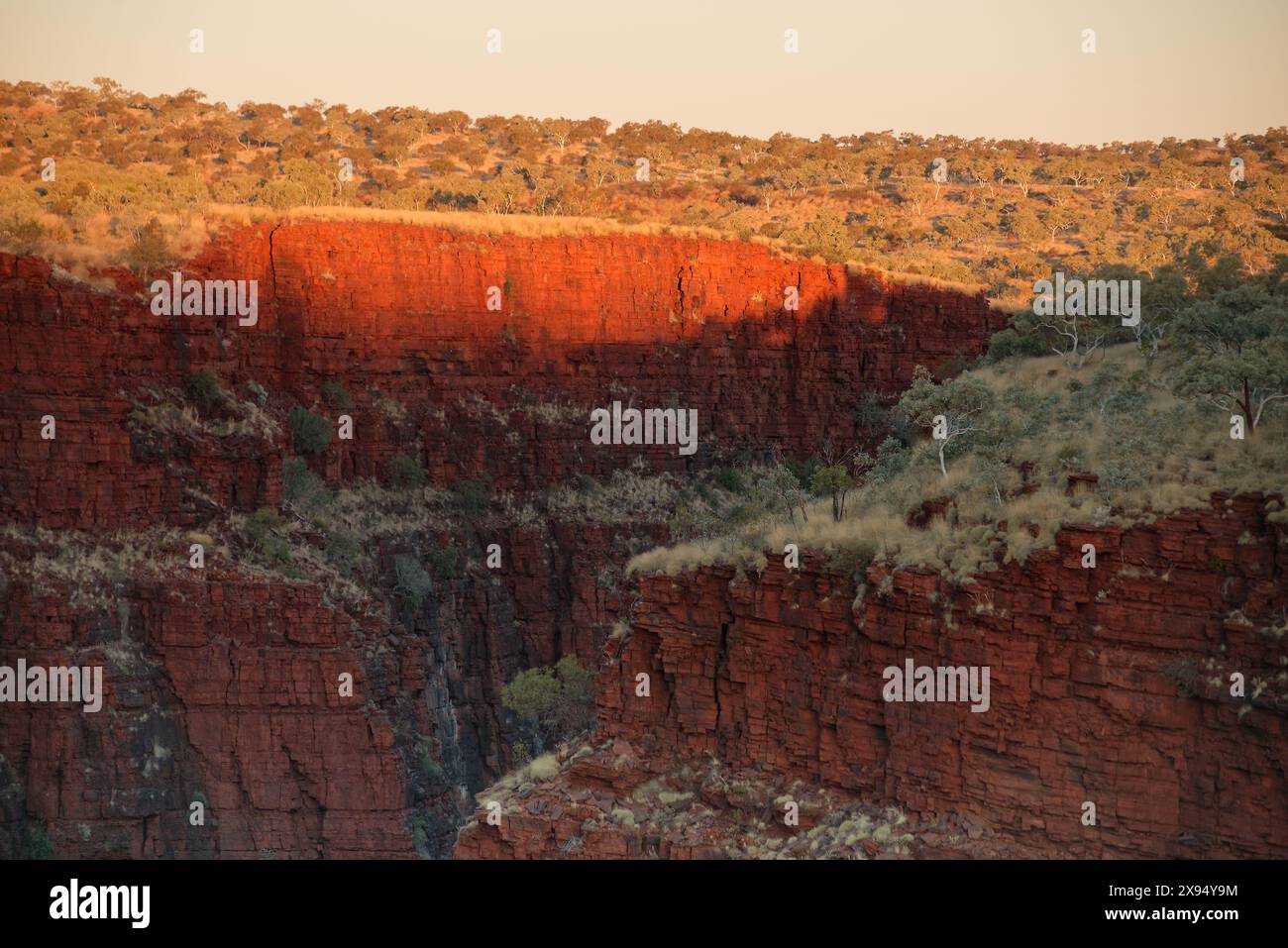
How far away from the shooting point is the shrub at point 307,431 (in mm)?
51781

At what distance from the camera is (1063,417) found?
29688 mm

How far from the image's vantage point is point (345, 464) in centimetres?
5359

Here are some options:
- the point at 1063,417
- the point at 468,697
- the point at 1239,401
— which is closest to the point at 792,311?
the point at 468,697

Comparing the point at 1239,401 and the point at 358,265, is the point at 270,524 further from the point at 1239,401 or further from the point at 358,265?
the point at 1239,401

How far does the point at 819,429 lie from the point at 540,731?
63.4ft

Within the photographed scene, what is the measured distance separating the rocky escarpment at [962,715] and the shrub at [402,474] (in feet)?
95.5

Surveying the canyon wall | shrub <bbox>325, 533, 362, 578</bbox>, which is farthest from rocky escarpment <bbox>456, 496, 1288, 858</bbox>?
shrub <bbox>325, 533, 362, 578</bbox>

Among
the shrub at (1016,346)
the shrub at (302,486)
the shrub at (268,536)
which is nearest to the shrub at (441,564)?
the shrub at (302,486)

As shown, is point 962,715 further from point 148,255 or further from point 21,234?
point 21,234

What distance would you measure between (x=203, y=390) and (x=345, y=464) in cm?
655

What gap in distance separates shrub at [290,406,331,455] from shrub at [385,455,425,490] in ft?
9.13

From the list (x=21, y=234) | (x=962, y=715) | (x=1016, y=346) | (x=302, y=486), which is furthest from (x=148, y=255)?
(x=962, y=715)

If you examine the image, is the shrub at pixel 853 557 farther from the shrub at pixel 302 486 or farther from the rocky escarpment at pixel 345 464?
the shrub at pixel 302 486

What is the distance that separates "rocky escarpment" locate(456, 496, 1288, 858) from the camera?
67.9ft
